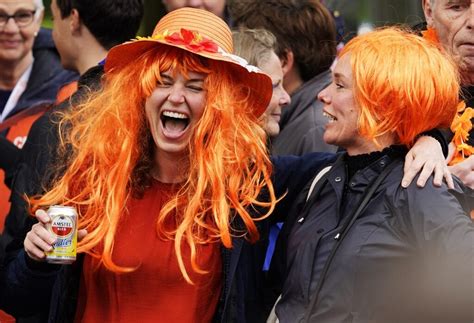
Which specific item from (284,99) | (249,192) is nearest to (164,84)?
(249,192)

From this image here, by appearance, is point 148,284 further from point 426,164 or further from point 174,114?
point 426,164

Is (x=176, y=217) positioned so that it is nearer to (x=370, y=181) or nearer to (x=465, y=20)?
(x=370, y=181)

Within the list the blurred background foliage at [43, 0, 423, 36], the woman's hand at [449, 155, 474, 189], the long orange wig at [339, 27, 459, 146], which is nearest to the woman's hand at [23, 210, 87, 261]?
the long orange wig at [339, 27, 459, 146]

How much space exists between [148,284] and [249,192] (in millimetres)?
477

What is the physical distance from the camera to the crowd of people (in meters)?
3.58

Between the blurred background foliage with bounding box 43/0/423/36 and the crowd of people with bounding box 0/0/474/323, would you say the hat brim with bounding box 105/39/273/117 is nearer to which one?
the crowd of people with bounding box 0/0/474/323

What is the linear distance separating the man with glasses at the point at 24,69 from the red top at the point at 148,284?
8.07 feet

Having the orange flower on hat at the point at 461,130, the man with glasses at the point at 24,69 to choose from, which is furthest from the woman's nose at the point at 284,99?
the man with glasses at the point at 24,69

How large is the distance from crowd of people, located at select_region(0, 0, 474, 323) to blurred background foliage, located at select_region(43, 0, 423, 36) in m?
0.60

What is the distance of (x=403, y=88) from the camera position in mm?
3682

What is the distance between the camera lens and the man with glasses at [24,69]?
6.37 m

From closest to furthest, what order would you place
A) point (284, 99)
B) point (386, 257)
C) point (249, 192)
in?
point (386, 257), point (249, 192), point (284, 99)

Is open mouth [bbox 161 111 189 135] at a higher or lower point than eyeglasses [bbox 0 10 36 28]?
higher

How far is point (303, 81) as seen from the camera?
571cm
